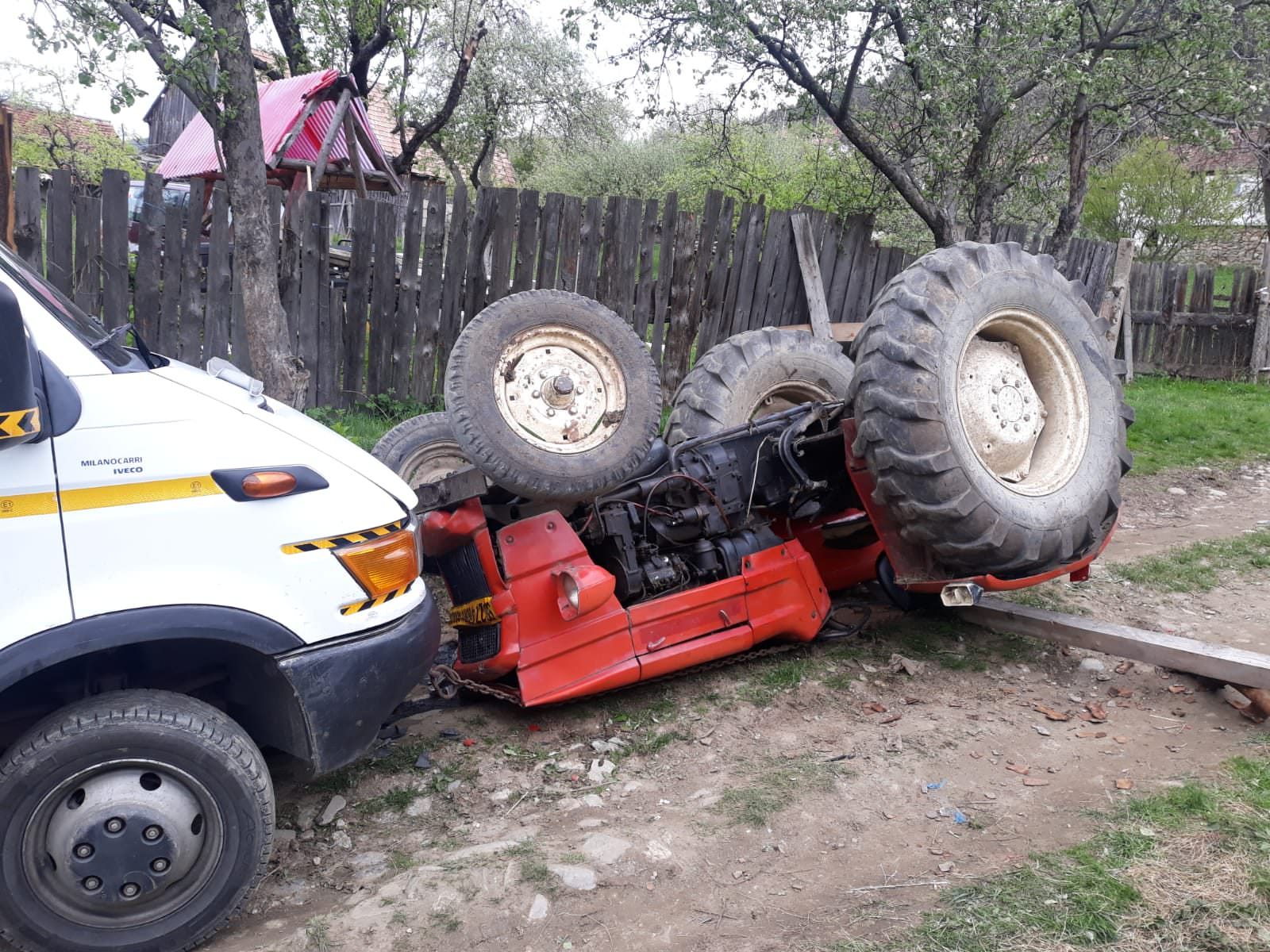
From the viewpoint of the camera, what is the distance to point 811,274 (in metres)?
9.21

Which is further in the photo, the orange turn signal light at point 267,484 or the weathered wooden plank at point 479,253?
the weathered wooden plank at point 479,253

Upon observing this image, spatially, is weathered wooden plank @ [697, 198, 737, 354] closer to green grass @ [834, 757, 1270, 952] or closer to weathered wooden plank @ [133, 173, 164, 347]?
weathered wooden plank @ [133, 173, 164, 347]

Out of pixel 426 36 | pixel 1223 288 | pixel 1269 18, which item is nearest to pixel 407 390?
pixel 1269 18

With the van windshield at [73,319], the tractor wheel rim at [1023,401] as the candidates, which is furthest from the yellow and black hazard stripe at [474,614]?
the tractor wheel rim at [1023,401]

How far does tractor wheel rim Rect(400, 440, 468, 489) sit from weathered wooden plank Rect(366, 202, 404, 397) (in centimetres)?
256

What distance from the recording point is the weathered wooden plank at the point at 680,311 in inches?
334

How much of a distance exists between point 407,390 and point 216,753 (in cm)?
517

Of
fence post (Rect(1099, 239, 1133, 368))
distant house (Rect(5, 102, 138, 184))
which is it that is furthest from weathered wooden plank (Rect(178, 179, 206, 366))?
fence post (Rect(1099, 239, 1133, 368))

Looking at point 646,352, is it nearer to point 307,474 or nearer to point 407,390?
point 307,474

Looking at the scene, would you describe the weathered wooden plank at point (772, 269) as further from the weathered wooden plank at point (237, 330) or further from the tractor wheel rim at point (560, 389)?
the tractor wheel rim at point (560, 389)

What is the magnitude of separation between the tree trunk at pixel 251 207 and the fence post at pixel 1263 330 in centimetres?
1349

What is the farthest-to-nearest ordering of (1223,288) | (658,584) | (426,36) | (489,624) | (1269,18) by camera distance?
(426,36)
(1223,288)
(1269,18)
(658,584)
(489,624)

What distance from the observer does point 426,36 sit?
17.2 metres

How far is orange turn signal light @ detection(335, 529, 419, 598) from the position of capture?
3.04 meters
